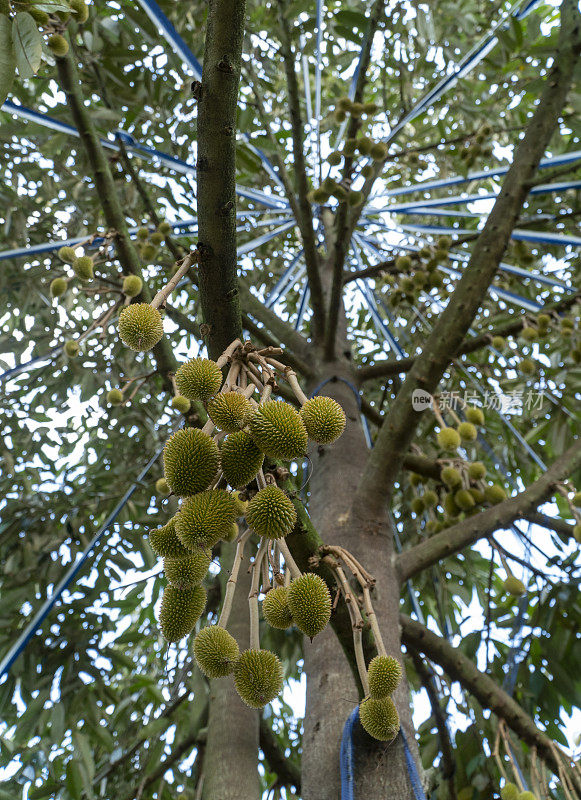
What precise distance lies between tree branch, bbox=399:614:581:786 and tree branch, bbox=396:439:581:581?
15 cm

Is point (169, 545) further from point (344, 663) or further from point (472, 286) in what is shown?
point (472, 286)

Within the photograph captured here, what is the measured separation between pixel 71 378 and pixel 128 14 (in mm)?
1449

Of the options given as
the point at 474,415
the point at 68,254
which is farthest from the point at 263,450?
the point at 474,415

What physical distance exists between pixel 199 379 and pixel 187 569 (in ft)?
0.80

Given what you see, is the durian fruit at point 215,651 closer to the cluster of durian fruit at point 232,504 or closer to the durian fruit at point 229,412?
the cluster of durian fruit at point 232,504

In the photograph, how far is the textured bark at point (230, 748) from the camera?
162cm

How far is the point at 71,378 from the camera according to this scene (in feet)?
9.78

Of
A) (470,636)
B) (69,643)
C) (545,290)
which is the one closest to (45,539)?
(69,643)

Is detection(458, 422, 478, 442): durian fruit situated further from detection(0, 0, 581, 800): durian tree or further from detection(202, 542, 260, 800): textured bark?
detection(202, 542, 260, 800): textured bark

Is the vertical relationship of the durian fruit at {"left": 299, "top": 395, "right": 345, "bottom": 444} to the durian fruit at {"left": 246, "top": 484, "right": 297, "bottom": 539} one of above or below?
above

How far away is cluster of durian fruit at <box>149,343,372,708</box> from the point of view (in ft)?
2.64

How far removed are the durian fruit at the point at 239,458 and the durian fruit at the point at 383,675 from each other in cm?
31

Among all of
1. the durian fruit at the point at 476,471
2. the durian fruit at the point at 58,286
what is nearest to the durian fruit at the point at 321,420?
the durian fruit at the point at 58,286

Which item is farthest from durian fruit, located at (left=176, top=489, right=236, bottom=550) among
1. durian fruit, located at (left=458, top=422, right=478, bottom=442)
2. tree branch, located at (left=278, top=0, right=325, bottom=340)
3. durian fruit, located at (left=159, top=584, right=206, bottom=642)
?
durian fruit, located at (left=458, top=422, right=478, bottom=442)
